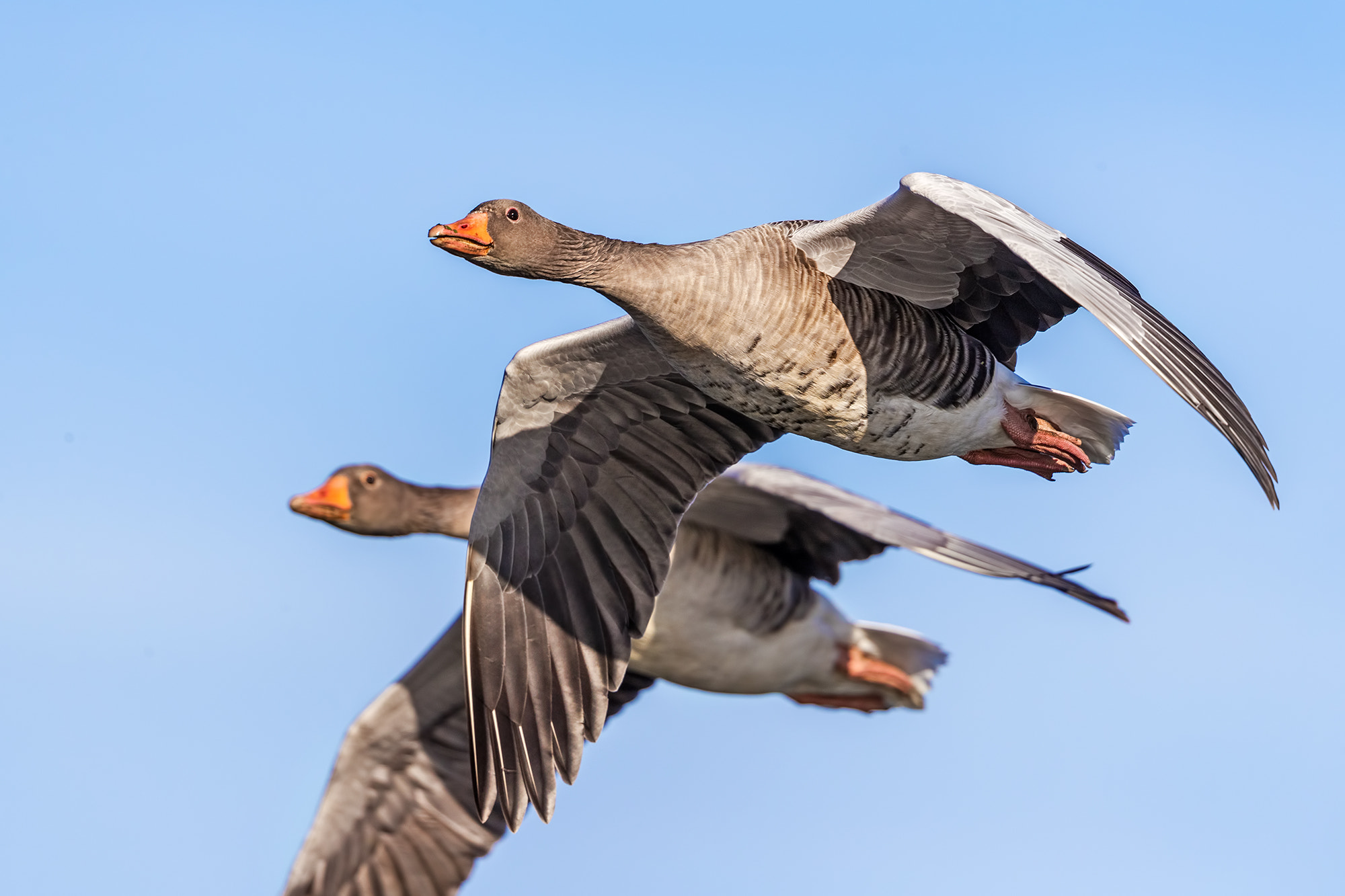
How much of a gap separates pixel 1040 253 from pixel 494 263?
9.47 feet

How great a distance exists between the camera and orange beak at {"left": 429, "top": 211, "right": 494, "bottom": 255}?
26.0 ft

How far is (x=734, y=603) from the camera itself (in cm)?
1385

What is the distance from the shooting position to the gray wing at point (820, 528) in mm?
11922

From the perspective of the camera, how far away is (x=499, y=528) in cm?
1021

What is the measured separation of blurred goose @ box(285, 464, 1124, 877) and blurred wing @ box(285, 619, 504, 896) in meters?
0.01

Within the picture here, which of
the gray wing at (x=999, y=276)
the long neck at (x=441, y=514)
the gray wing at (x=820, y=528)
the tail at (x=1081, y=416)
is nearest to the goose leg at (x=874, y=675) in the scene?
the gray wing at (x=820, y=528)

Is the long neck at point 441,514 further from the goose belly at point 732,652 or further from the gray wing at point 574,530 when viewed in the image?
the gray wing at point 574,530

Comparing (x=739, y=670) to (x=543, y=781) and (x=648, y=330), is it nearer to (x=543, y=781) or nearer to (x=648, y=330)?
(x=543, y=781)

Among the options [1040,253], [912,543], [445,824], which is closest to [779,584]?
[912,543]

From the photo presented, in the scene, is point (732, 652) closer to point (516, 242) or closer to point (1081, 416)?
point (1081, 416)

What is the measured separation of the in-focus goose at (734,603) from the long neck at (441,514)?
0.04ft

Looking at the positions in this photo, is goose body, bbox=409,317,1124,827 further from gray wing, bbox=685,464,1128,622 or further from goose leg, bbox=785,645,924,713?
goose leg, bbox=785,645,924,713

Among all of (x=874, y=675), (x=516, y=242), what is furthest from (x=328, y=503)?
(x=516, y=242)

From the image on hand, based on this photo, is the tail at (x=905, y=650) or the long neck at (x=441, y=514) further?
the tail at (x=905, y=650)
